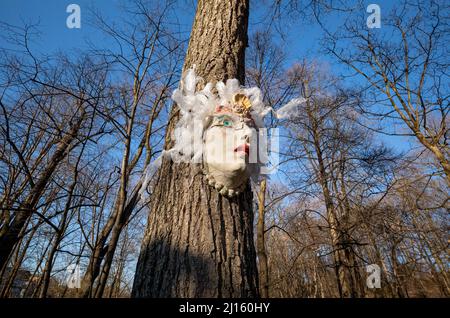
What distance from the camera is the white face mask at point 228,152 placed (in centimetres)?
131

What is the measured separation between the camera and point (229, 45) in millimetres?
1878

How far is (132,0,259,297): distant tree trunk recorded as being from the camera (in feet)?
3.70

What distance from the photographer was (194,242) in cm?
120

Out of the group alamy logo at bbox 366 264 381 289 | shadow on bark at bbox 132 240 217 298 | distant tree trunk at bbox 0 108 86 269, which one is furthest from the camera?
alamy logo at bbox 366 264 381 289

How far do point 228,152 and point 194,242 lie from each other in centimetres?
51

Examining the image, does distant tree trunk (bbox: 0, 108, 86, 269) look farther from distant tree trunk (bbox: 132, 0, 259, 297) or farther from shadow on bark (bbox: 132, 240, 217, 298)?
shadow on bark (bbox: 132, 240, 217, 298)

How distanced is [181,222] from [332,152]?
5.90 meters

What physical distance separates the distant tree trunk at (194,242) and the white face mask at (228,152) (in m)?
0.07

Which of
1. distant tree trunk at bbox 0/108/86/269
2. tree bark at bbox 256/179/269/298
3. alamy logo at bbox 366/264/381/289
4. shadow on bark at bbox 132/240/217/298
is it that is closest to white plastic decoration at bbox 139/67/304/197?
shadow on bark at bbox 132/240/217/298

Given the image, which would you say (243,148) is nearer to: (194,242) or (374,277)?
(194,242)

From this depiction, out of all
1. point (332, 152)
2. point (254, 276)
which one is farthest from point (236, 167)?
point (332, 152)

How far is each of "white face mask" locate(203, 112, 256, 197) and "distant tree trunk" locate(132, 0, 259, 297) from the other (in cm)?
7
